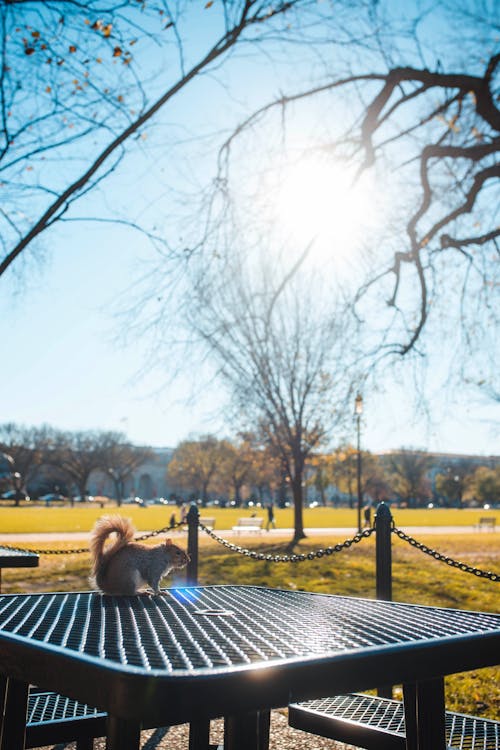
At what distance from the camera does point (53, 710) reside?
2732 millimetres

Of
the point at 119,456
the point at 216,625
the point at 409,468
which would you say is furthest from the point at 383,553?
the point at 409,468

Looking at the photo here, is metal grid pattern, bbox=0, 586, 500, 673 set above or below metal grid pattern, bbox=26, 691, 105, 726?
above

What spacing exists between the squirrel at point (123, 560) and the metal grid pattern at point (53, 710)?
459mm

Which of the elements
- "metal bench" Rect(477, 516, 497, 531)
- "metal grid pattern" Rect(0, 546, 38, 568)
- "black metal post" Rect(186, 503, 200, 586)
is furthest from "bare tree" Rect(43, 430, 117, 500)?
"metal grid pattern" Rect(0, 546, 38, 568)

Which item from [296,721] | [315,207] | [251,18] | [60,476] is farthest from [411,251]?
[60,476]

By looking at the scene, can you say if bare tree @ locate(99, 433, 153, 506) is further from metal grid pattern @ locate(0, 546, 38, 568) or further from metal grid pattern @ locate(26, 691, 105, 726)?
metal grid pattern @ locate(26, 691, 105, 726)

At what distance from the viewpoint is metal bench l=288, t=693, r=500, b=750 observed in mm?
2441

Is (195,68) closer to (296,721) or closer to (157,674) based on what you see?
(296,721)

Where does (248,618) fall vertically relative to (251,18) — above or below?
below

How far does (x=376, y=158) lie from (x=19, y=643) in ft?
29.3

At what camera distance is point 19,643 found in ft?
5.06

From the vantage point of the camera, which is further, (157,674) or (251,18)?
(251,18)

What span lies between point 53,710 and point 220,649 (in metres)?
1.68

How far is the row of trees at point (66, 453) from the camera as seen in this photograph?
85.1m
